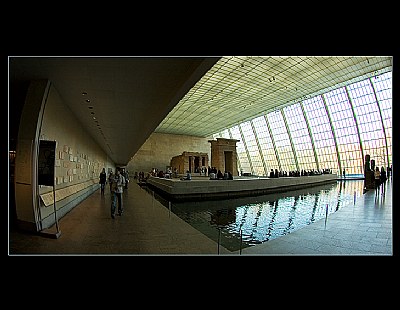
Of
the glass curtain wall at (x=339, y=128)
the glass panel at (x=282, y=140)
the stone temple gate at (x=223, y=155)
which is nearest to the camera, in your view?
the stone temple gate at (x=223, y=155)

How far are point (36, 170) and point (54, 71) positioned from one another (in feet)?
7.87

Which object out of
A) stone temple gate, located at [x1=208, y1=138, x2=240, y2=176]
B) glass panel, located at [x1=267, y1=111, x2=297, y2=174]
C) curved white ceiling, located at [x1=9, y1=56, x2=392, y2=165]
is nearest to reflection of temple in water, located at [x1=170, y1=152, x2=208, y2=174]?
stone temple gate, located at [x1=208, y1=138, x2=240, y2=176]

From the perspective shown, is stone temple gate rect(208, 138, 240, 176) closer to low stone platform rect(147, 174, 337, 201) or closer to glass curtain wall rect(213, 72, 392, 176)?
low stone platform rect(147, 174, 337, 201)

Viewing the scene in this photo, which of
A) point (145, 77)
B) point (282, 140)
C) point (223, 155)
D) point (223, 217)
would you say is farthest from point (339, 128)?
point (145, 77)

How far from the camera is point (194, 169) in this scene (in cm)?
4303

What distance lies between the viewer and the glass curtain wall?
113 feet

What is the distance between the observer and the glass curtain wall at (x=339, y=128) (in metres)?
34.5

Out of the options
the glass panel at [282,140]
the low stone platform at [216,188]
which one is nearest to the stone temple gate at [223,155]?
the low stone platform at [216,188]

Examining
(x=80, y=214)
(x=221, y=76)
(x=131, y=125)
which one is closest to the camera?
(x=80, y=214)

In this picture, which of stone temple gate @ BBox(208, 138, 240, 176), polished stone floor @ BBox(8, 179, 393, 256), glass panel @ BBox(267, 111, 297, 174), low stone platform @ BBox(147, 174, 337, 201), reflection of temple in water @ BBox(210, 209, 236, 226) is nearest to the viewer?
polished stone floor @ BBox(8, 179, 393, 256)

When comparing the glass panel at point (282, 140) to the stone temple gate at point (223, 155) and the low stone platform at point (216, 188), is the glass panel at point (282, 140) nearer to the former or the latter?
the stone temple gate at point (223, 155)
